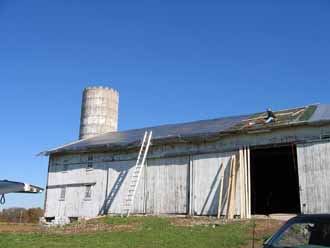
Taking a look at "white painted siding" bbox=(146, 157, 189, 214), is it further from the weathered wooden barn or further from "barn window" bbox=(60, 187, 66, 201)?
"barn window" bbox=(60, 187, 66, 201)

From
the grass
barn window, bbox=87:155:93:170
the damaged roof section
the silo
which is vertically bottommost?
the grass

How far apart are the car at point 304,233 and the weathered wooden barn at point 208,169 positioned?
12.8 metres

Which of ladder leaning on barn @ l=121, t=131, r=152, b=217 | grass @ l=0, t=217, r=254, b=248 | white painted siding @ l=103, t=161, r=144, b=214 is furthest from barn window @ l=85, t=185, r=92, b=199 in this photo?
grass @ l=0, t=217, r=254, b=248

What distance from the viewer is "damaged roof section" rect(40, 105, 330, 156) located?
19.2m

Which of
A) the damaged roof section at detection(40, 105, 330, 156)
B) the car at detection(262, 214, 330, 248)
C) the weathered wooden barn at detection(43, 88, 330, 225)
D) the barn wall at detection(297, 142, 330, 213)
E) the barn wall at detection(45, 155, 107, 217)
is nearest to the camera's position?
the car at detection(262, 214, 330, 248)

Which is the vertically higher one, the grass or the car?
the car

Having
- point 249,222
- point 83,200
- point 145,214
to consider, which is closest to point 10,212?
point 83,200

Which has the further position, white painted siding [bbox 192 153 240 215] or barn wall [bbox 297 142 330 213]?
white painted siding [bbox 192 153 240 215]

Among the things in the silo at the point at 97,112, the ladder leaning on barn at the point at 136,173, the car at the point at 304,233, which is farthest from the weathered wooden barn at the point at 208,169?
the car at the point at 304,233

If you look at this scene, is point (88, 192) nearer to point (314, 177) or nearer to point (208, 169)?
point (208, 169)

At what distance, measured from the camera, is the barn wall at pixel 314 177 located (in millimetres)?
17672

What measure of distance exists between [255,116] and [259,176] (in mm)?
5012

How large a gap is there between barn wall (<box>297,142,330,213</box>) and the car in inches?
501

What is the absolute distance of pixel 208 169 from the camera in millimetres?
20594
